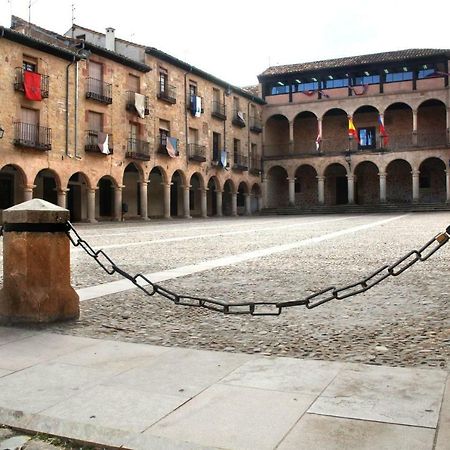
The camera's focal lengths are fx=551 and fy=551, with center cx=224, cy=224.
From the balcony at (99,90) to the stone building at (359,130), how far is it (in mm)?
17962

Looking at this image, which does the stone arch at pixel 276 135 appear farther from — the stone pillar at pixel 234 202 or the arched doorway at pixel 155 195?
the arched doorway at pixel 155 195

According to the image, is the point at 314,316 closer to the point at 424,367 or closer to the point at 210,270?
the point at 424,367

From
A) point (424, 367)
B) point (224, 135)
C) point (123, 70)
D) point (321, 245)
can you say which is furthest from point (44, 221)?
point (224, 135)

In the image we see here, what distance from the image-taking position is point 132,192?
34375mm

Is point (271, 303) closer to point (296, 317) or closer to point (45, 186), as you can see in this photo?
point (296, 317)

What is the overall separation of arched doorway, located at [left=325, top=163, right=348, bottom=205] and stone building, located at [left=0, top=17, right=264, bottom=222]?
6870mm

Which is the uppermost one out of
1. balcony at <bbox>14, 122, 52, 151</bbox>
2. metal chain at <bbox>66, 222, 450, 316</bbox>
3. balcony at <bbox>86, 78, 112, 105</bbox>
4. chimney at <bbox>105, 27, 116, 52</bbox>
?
chimney at <bbox>105, 27, 116, 52</bbox>

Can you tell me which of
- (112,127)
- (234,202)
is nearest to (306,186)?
(234,202)

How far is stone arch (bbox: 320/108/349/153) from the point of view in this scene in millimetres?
44125

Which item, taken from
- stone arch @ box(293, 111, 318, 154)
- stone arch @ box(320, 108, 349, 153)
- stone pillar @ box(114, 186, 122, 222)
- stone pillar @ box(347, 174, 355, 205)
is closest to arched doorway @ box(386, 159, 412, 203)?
stone pillar @ box(347, 174, 355, 205)

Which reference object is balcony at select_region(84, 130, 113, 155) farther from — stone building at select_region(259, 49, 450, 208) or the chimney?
stone building at select_region(259, 49, 450, 208)

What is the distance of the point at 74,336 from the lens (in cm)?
409

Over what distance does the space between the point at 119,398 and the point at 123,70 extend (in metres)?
28.4

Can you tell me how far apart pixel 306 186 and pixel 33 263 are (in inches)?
1644
